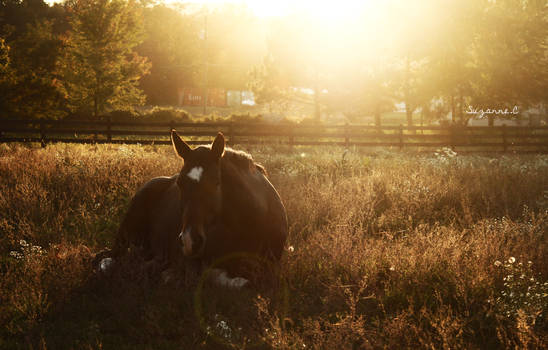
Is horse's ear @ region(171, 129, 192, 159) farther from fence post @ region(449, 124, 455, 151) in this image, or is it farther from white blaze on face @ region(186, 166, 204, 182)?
fence post @ region(449, 124, 455, 151)

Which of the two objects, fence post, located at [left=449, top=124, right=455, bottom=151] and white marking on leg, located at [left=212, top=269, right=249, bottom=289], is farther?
fence post, located at [left=449, top=124, right=455, bottom=151]

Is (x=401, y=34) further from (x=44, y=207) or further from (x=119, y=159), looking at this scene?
(x=44, y=207)

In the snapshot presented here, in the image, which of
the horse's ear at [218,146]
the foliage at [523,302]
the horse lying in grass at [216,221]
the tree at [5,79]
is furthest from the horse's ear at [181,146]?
the tree at [5,79]

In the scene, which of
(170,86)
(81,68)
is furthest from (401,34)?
(170,86)

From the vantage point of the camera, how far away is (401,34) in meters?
31.3

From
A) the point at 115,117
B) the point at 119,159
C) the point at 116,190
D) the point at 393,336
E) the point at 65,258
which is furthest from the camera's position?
the point at 115,117

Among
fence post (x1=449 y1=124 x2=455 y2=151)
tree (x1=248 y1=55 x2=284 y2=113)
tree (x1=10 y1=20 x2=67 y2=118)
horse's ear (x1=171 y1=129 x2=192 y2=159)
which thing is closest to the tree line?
tree (x1=10 y1=20 x2=67 y2=118)

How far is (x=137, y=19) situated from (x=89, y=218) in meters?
26.0

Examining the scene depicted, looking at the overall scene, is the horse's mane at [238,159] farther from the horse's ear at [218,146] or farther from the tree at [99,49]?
the tree at [99,49]

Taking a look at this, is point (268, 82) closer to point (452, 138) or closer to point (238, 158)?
point (452, 138)

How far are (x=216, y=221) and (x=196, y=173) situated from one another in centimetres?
66

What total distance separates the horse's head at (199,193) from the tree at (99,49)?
2664 centimetres

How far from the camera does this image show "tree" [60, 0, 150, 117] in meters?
27.4

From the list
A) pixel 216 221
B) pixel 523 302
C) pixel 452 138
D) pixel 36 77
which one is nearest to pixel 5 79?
pixel 36 77
